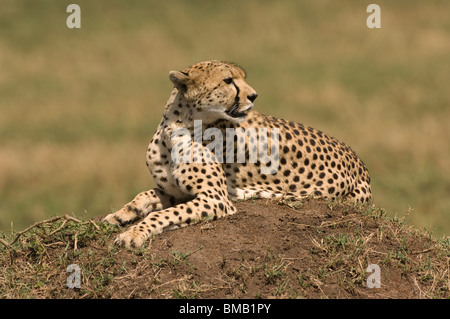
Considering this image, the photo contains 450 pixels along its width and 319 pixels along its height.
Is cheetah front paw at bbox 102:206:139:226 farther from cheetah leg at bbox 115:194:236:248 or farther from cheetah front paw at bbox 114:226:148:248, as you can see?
cheetah front paw at bbox 114:226:148:248

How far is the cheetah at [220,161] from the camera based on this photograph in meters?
5.36

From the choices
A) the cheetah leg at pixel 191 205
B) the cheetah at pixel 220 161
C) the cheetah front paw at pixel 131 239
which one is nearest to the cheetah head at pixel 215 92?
the cheetah at pixel 220 161

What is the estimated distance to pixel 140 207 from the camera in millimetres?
5598

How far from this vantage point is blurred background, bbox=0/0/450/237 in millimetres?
12016

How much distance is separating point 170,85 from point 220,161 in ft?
42.6

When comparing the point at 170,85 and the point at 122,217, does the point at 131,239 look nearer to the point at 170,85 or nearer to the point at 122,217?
the point at 122,217

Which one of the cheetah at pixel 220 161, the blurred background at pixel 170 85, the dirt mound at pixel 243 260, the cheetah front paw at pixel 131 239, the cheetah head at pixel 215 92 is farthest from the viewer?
the blurred background at pixel 170 85

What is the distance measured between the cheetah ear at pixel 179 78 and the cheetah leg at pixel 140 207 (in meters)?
0.79

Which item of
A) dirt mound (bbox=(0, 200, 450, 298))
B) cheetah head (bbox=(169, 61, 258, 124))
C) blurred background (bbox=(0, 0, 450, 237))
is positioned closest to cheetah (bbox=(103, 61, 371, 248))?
cheetah head (bbox=(169, 61, 258, 124))

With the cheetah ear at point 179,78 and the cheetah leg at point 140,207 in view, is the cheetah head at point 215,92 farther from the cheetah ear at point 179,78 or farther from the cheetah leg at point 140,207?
the cheetah leg at point 140,207

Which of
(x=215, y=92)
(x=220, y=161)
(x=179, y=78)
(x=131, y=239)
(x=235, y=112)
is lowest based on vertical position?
(x=131, y=239)

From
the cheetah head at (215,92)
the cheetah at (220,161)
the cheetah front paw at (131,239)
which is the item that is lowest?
the cheetah front paw at (131,239)

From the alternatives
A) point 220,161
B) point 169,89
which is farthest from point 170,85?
point 220,161

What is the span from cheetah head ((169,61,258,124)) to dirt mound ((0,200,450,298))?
Result: 2.22ft
